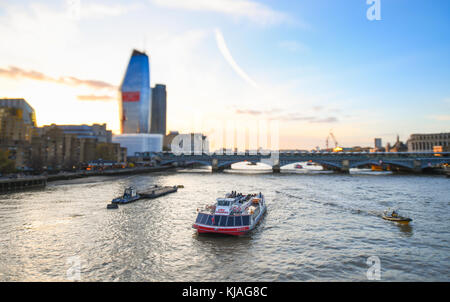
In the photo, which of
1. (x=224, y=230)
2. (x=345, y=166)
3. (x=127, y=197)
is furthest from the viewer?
(x=345, y=166)

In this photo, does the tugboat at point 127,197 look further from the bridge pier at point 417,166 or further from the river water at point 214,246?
the bridge pier at point 417,166

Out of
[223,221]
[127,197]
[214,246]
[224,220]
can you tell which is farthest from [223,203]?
[127,197]

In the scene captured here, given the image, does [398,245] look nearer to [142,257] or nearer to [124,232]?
[142,257]

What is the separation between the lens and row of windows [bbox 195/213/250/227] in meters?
31.8

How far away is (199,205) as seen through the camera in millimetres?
50938

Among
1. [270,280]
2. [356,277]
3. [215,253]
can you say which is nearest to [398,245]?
[356,277]

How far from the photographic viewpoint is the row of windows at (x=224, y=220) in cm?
3177

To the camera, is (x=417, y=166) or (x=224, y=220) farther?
(x=417, y=166)

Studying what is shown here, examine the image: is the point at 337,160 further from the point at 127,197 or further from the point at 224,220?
the point at 224,220

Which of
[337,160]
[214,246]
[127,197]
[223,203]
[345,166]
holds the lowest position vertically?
[214,246]

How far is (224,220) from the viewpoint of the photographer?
105 ft

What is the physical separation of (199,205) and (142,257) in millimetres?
26244

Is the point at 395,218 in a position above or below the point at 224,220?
below

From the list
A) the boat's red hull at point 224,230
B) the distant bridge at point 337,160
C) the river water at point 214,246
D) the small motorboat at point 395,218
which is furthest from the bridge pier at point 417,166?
the boat's red hull at point 224,230
